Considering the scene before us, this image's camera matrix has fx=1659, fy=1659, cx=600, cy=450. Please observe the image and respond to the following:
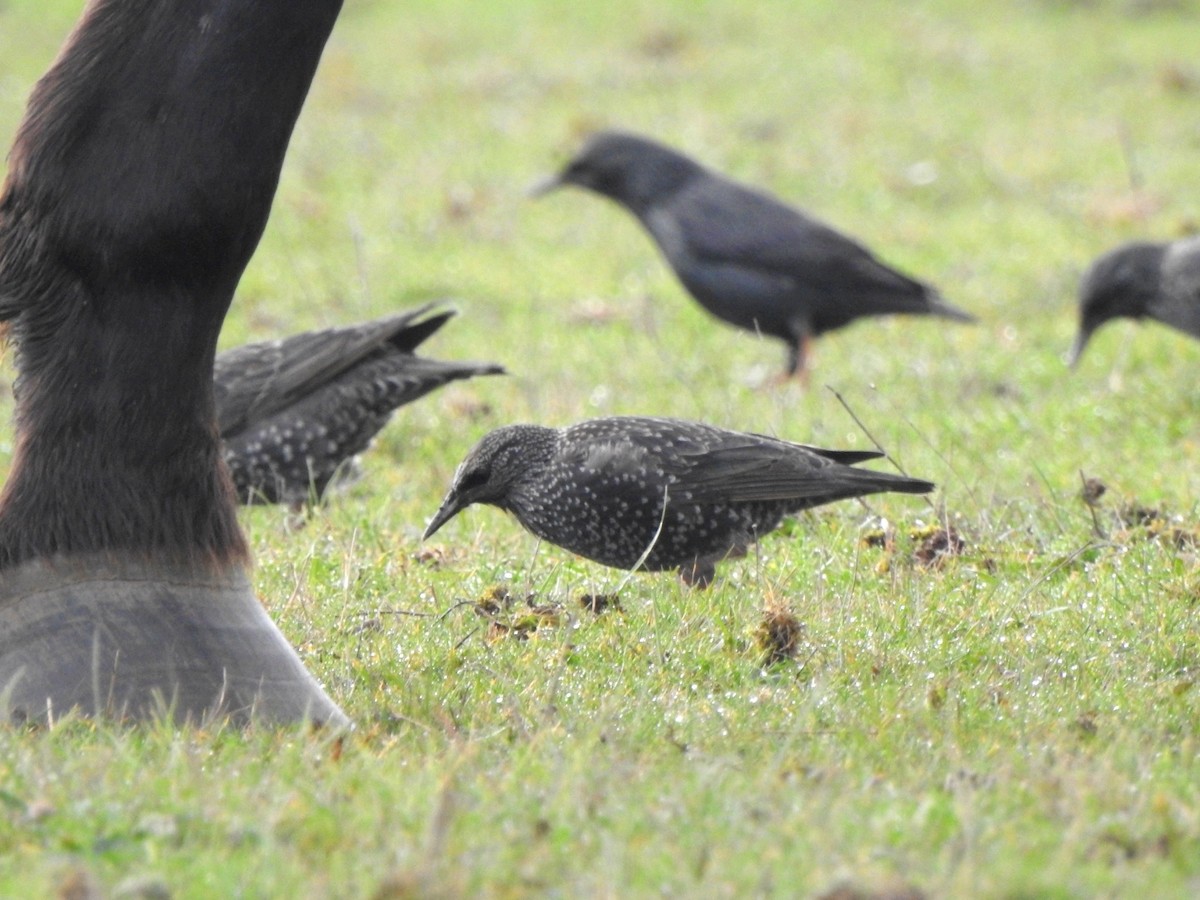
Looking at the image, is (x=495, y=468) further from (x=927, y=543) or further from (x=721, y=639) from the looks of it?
(x=927, y=543)

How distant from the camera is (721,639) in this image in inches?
185

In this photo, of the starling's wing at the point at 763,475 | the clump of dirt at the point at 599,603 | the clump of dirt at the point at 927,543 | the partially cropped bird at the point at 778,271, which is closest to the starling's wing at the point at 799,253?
the partially cropped bird at the point at 778,271

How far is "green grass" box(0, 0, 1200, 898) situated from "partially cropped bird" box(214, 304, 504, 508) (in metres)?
0.27

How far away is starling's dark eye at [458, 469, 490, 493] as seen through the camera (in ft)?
18.8

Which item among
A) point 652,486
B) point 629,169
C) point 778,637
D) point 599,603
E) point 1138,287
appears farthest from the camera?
point 629,169

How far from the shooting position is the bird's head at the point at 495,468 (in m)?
5.75

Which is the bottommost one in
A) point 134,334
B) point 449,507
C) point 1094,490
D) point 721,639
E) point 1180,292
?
point 1094,490

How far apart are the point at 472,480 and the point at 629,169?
19.0 feet

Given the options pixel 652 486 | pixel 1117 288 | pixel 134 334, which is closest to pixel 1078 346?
pixel 1117 288

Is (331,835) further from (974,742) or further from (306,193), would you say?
(306,193)

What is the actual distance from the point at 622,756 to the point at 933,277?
30.5 ft

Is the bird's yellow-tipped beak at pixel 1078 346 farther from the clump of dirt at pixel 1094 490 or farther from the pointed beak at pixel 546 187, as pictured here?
the pointed beak at pixel 546 187

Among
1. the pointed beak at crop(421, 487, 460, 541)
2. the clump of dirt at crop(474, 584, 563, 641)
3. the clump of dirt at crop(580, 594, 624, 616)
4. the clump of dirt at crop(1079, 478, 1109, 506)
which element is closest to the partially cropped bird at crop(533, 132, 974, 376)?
the clump of dirt at crop(1079, 478, 1109, 506)

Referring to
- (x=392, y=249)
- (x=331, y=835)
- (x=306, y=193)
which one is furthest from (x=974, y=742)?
(x=306, y=193)
